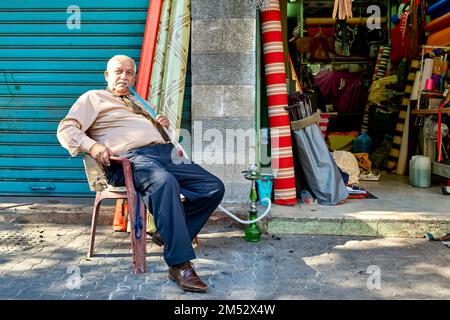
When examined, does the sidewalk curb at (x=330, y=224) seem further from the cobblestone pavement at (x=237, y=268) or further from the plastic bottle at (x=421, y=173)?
the plastic bottle at (x=421, y=173)

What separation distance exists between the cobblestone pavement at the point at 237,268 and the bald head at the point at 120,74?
140 cm

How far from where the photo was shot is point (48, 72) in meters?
5.47

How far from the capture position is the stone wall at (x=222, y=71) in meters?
5.18

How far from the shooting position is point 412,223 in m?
4.81

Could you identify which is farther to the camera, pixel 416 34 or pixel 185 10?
pixel 416 34

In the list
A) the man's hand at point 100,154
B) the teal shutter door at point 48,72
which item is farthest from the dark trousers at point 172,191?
the teal shutter door at point 48,72

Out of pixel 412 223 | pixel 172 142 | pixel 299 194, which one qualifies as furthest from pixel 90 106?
pixel 412 223

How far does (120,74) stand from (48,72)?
1758 mm

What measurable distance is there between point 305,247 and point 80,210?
7.73 ft

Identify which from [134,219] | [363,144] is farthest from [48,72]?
[363,144]

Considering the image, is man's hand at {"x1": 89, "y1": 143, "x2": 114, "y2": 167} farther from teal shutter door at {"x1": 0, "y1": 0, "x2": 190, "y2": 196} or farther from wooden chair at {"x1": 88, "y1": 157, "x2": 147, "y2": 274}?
teal shutter door at {"x1": 0, "y1": 0, "x2": 190, "y2": 196}

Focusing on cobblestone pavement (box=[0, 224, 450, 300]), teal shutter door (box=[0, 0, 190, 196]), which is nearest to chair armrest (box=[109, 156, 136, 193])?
cobblestone pavement (box=[0, 224, 450, 300])

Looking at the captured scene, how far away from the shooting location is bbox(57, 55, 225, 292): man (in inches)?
140
